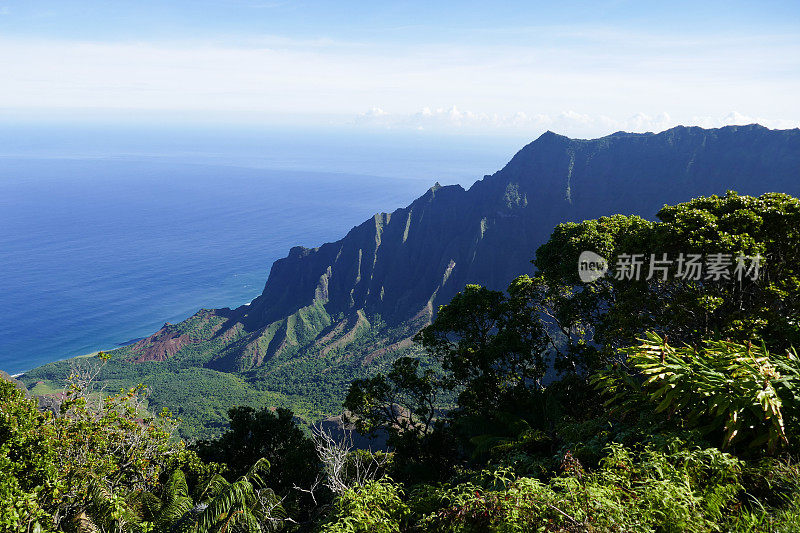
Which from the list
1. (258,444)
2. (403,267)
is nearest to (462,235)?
(403,267)

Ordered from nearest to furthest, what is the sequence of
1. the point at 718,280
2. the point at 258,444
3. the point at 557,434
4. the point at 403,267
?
the point at 557,434, the point at 718,280, the point at 258,444, the point at 403,267

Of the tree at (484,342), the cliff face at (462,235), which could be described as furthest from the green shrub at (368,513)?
the cliff face at (462,235)

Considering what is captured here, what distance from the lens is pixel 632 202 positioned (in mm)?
119188

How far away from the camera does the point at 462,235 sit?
148000mm

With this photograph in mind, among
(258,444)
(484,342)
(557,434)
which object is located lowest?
(258,444)

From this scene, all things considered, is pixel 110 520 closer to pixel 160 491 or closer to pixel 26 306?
pixel 160 491

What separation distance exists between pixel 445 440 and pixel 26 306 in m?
196

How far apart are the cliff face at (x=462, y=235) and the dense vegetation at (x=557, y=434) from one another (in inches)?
3655

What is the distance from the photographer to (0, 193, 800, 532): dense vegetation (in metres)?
4.69

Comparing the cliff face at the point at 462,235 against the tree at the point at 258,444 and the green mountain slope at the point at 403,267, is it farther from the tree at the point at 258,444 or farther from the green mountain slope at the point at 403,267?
the tree at the point at 258,444

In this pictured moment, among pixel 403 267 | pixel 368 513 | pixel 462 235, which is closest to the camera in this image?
pixel 368 513

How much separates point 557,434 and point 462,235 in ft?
464

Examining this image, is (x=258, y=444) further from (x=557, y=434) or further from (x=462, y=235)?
(x=462, y=235)

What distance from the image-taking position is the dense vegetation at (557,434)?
4.69 m
